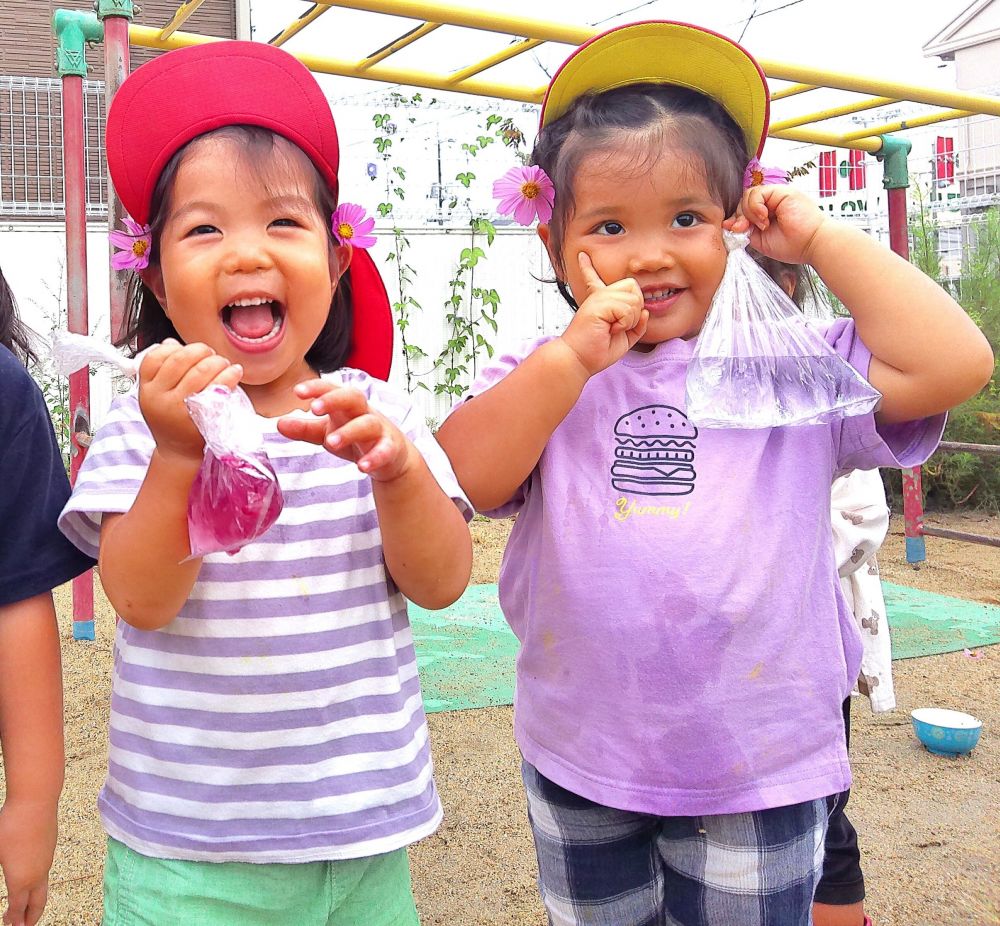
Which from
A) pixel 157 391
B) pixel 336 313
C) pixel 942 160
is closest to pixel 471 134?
pixel 942 160

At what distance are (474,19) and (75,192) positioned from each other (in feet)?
5.26

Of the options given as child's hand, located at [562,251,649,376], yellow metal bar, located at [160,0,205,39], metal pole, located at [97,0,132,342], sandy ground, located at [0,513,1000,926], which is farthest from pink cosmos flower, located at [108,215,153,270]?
yellow metal bar, located at [160,0,205,39]

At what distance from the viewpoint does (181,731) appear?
1163 millimetres

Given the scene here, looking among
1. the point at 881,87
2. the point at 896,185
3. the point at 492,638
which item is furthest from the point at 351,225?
the point at 896,185

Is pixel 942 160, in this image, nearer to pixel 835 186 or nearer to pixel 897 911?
pixel 835 186

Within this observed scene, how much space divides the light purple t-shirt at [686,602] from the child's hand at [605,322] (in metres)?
0.11

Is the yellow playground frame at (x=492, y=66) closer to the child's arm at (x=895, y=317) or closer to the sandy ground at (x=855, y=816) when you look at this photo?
the child's arm at (x=895, y=317)

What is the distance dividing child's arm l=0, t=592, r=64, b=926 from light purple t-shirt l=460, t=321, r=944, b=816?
59 cm

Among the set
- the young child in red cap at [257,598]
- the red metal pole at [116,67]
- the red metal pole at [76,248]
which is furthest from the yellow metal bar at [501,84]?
the young child in red cap at [257,598]

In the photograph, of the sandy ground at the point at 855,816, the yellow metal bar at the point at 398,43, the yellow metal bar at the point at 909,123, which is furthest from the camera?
the yellow metal bar at the point at 909,123

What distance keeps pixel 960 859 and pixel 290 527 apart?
1.99 metres

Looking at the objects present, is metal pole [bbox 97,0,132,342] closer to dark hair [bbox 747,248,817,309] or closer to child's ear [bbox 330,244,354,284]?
child's ear [bbox 330,244,354,284]

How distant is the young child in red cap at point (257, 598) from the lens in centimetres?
115

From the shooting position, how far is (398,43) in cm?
329
